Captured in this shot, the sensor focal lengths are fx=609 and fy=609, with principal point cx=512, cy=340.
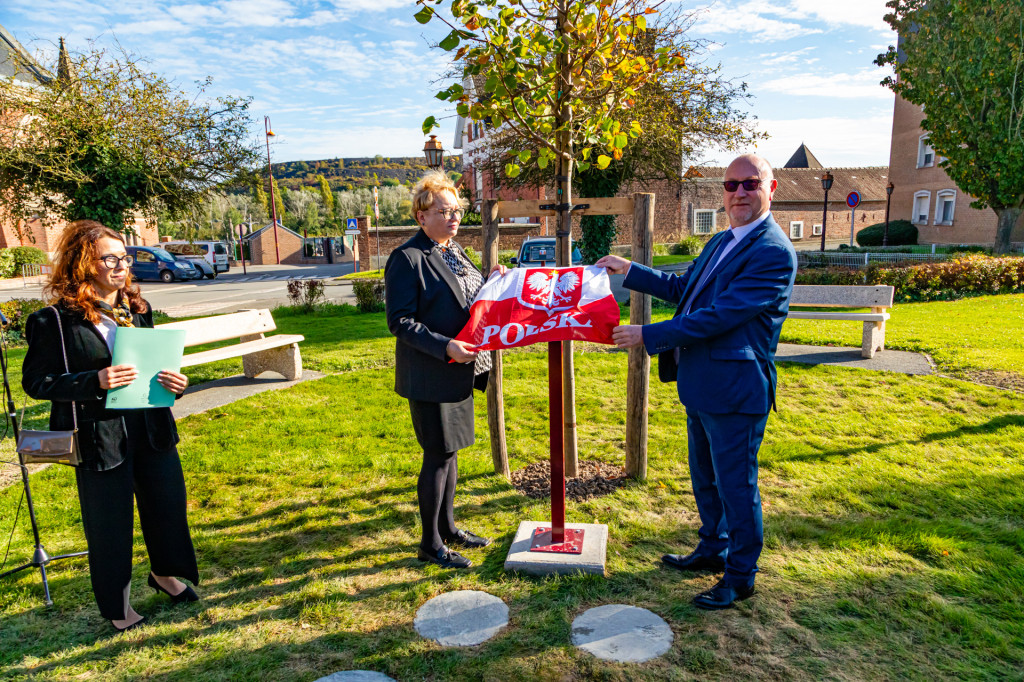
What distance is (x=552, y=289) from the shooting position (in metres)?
3.50

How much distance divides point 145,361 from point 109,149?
13.0 m

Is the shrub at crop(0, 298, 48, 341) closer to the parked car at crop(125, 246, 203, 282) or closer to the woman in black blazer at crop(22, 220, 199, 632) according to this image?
the woman in black blazer at crop(22, 220, 199, 632)

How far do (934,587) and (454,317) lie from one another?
2962 mm

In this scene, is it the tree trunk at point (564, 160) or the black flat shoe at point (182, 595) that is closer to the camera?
the black flat shoe at point (182, 595)

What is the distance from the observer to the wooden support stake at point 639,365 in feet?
14.0

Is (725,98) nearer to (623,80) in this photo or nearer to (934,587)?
(623,80)

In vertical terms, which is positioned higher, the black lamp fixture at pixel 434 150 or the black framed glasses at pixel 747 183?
the black lamp fixture at pixel 434 150

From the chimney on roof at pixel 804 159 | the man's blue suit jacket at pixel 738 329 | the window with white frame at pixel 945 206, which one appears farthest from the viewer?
the chimney on roof at pixel 804 159

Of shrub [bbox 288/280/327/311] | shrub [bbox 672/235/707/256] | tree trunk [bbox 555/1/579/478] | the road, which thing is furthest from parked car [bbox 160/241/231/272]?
tree trunk [bbox 555/1/579/478]

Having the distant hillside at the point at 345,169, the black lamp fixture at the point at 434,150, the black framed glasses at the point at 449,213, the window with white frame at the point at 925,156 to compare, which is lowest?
the black framed glasses at the point at 449,213

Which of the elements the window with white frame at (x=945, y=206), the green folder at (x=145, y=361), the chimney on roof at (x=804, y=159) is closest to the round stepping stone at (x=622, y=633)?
the green folder at (x=145, y=361)

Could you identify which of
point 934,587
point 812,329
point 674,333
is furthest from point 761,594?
point 812,329

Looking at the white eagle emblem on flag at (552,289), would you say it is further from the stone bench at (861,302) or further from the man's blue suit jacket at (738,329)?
the stone bench at (861,302)

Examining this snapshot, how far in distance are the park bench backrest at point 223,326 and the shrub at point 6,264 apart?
24443 millimetres
